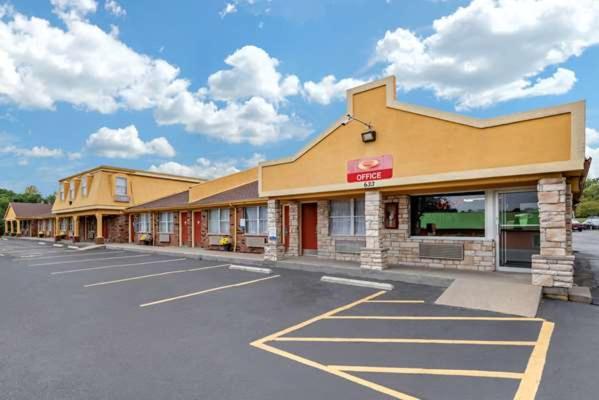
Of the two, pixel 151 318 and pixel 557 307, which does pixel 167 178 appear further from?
pixel 557 307

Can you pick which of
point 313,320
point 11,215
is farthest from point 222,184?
point 11,215

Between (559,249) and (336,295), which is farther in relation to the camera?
(336,295)

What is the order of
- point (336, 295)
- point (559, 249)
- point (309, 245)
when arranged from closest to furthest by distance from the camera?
point (559, 249), point (336, 295), point (309, 245)

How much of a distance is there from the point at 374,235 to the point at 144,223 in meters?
18.3

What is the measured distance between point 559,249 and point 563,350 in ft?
11.6

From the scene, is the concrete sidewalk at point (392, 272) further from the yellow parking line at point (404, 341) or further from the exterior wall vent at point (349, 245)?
the yellow parking line at point (404, 341)

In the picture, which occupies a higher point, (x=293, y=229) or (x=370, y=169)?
(x=370, y=169)

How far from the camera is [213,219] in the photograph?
17453 millimetres

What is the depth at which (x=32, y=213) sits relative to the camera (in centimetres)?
4000

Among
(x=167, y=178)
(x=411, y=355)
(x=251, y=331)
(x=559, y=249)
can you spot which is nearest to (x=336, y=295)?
(x=251, y=331)

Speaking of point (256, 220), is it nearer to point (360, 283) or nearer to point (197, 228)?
point (197, 228)

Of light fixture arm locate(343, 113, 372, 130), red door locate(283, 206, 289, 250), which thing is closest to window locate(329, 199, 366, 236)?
red door locate(283, 206, 289, 250)

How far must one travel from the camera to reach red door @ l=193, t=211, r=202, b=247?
18516 mm

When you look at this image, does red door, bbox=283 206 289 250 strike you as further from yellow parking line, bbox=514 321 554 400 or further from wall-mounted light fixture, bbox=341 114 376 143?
yellow parking line, bbox=514 321 554 400
